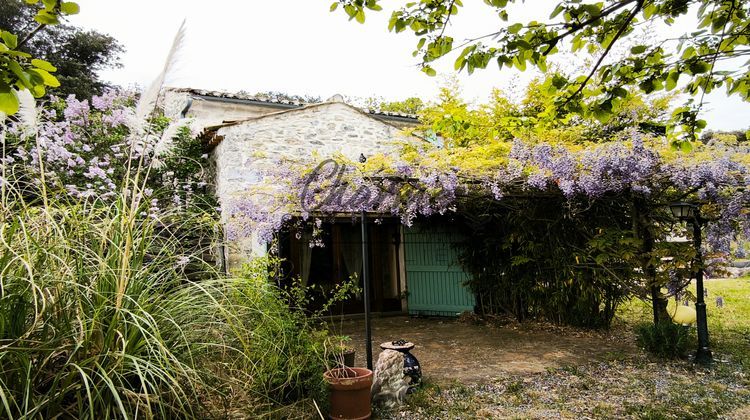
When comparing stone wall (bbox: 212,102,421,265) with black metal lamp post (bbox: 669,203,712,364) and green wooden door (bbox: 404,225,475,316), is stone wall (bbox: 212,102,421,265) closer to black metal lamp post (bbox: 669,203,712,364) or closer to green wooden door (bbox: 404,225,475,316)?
green wooden door (bbox: 404,225,475,316)

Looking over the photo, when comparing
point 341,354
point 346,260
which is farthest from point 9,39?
point 346,260

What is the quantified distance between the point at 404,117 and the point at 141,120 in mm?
7480

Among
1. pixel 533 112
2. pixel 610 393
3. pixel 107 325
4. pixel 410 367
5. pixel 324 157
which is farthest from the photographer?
pixel 533 112

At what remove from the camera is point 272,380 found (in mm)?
2686

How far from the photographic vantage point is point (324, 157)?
19.9 ft

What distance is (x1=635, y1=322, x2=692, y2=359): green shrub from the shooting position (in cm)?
459

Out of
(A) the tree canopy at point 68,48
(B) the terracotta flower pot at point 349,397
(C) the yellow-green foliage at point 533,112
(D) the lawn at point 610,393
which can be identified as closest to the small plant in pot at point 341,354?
(B) the terracotta flower pot at point 349,397

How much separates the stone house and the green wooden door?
17mm

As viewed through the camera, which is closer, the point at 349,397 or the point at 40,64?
the point at 40,64

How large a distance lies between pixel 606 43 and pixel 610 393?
2.78 metres

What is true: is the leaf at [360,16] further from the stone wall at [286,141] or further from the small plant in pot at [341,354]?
the stone wall at [286,141]

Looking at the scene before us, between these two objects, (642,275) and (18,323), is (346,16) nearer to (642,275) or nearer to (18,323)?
(18,323)

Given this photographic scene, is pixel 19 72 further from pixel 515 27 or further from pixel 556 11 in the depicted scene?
pixel 556 11

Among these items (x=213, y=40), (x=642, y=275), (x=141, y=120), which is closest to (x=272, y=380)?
(x=141, y=120)
